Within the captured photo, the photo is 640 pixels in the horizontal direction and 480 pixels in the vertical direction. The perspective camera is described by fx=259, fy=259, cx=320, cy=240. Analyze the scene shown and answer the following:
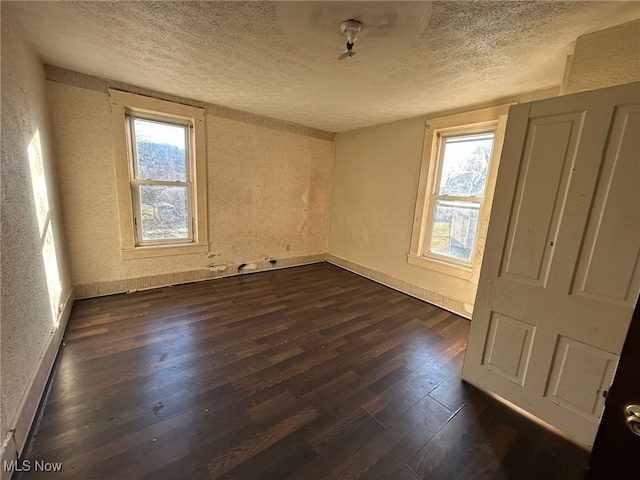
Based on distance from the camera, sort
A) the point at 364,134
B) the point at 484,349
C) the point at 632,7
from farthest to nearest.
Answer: the point at 364,134
the point at 484,349
the point at 632,7

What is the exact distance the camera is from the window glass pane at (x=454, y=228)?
3059 mm

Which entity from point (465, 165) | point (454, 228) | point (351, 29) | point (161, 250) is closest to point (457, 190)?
point (465, 165)

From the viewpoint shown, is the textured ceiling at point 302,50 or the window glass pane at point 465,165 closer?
the textured ceiling at point 302,50

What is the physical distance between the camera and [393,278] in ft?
12.6

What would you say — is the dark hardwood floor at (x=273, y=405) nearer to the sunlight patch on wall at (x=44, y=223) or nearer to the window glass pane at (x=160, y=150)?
the sunlight patch on wall at (x=44, y=223)

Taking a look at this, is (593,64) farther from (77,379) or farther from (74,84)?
(74,84)

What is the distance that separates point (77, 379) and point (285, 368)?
1401 mm

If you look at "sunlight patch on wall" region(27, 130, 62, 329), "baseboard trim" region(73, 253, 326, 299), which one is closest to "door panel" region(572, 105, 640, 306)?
"sunlight patch on wall" region(27, 130, 62, 329)

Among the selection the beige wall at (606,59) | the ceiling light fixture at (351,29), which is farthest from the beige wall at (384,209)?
the ceiling light fixture at (351,29)

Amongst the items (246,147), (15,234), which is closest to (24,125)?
(15,234)

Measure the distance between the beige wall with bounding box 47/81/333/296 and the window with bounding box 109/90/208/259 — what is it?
0.10 meters

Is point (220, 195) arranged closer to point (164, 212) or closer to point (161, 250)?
point (164, 212)

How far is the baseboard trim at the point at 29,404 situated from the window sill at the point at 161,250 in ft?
3.61

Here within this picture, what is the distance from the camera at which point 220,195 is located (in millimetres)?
3656
